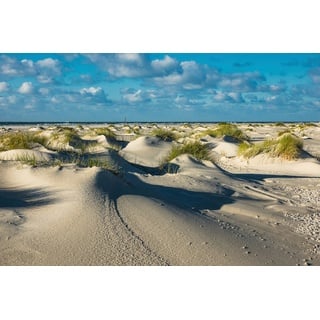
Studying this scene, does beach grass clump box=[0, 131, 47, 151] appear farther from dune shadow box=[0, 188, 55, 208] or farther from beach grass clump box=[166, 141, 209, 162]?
dune shadow box=[0, 188, 55, 208]

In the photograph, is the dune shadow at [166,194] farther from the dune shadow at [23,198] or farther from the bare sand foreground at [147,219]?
the dune shadow at [23,198]

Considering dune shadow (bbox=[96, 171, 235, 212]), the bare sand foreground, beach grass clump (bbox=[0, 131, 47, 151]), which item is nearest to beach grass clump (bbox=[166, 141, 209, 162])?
the bare sand foreground

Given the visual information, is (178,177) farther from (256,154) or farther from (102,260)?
(256,154)

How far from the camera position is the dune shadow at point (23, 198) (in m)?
4.71

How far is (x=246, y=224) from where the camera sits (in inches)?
189

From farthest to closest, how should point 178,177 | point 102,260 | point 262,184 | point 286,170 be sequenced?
point 286,170
point 262,184
point 178,177
point 102,260

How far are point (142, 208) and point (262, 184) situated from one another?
13.7 feet

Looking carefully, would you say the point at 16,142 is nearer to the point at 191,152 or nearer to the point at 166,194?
the point at 191,152

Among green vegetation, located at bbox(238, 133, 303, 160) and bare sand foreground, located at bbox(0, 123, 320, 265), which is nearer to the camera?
bare sand foreground, located at bbox(0, 123, 320, 265)

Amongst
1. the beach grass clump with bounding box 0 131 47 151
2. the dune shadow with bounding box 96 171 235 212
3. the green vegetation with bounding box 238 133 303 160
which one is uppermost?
the dune shadow with bounding box 96 171 235 212

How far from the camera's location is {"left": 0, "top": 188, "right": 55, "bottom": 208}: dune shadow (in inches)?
185

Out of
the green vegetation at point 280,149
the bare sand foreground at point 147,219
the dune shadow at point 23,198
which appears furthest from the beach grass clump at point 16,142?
the green vegetation at point 280,149

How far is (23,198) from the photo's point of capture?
199 inches

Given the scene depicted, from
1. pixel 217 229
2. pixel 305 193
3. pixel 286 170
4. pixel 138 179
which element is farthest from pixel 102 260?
pixel 286 170
